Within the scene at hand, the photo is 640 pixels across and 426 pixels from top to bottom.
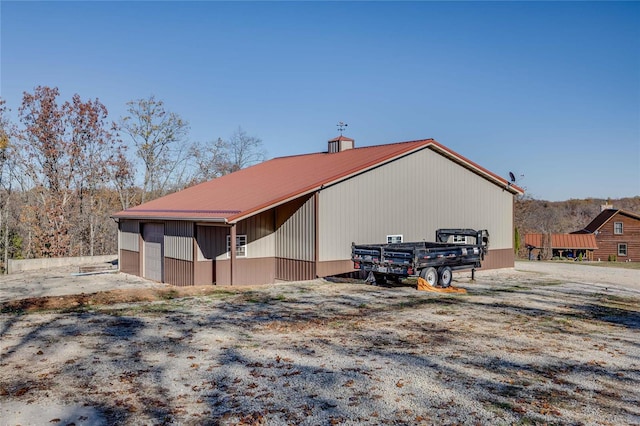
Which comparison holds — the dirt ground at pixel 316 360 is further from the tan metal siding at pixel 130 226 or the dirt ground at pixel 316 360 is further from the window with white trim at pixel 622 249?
the window with white trim at pixel 622 249

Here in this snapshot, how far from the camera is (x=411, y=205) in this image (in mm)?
21516

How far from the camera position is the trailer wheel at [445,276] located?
17342 mm

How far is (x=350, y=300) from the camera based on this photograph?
1482cm

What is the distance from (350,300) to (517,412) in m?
8.52

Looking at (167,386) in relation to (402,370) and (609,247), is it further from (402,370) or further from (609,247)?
(609,247)

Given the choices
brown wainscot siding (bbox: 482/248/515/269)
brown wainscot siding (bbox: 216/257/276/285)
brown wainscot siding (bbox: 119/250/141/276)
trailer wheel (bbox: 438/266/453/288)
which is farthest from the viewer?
brown wainscot siding (bbox: 119/250/141/276)

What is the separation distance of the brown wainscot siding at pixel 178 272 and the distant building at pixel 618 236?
1619 inches

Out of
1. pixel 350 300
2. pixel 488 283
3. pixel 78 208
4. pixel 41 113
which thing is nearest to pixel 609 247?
pixel 488 283

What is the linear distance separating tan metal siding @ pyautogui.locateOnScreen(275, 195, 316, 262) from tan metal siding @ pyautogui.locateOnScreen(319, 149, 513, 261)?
0.44 meters

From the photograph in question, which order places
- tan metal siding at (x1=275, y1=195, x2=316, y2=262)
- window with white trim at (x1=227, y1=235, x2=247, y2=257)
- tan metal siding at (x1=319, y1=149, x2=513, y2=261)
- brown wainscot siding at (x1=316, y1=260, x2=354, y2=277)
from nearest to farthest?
brown wainscot siding at (x1=316, y1=260, x2=354, y2=277), tan metal siding at (x1=275, y1=195, x2=316, y2=262), tan metal siding at (x1=319, y1=149, x2=513, y2=261), window with white trim at (x1=227, y1=235, x2=247, y2=257)

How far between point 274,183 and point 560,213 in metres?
68.9

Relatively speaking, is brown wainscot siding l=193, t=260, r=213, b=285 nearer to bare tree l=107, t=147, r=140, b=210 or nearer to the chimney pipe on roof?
the chimney pipe on roof

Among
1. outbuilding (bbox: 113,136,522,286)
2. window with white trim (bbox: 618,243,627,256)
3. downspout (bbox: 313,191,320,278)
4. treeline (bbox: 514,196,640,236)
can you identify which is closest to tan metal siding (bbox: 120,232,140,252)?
outbuilding (bbox: 113,136,522,286)

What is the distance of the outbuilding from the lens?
1886 centimetres
